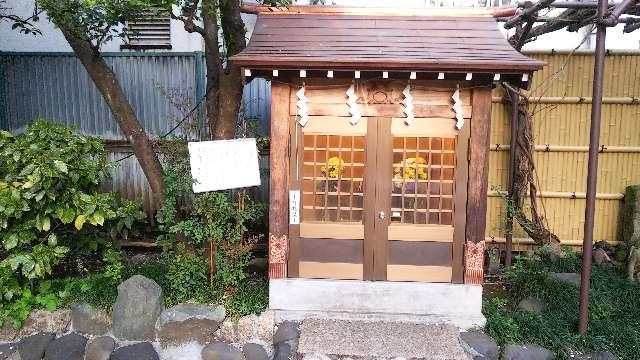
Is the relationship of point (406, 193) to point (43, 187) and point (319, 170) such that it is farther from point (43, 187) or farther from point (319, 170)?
point (43, 187)

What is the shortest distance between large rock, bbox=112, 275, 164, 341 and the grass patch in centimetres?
462

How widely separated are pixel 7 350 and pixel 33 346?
400 millimetres

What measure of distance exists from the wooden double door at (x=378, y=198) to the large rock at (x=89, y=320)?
2720 millimetres

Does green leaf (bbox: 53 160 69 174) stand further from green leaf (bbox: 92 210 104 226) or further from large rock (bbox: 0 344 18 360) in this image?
large rock (bbox: 0 344 18 360)

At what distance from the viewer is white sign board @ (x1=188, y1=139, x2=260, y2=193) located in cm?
642

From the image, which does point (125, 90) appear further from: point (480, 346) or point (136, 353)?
point (480, 346)

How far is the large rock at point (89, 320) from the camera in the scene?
6.43 metres

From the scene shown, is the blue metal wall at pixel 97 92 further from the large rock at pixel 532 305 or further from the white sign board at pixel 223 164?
the large rock at pixel 532 305

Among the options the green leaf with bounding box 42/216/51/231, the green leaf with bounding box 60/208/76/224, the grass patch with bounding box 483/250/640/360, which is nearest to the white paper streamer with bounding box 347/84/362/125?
the grass patch with bounding box 483/250/640/360

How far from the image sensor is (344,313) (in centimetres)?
665

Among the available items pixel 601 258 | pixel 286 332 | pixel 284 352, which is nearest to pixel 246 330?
pixel 286 332

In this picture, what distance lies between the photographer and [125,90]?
8.59m

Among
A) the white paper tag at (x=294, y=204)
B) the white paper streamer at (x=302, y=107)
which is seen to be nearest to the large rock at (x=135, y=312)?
the white paper tag at (x=294, y=204)

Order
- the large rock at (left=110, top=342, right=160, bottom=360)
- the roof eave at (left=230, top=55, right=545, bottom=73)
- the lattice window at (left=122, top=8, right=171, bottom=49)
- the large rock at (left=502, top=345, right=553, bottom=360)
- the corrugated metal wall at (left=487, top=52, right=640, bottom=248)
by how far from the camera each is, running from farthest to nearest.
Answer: the lattice window at (left=122, top=8, right=171, bottom=49) → the corrugated metal wall at (left=487, top=52, right=640, bottom=248) → the large rock at (left=110, top=342, right=160, bottom=360) → the large rock at (left=502, top=345, right=553, bottom=360) → the roof eave at (left=230, top=55, right=545, bottom=73)
